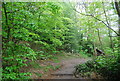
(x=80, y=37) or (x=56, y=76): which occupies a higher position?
(x=80, y=37)

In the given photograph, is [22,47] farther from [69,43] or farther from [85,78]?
[69,43]

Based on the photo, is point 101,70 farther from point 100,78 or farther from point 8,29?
point 8,29

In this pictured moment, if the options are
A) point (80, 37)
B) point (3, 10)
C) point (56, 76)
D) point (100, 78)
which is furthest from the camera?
point (80, 37)

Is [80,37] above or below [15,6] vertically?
below

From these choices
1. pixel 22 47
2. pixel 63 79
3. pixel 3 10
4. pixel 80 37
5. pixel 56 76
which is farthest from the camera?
pixel 80 37

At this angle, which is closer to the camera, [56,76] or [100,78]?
[100,78]

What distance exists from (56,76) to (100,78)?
1646mm

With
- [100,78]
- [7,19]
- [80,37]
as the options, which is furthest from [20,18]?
[80,37]

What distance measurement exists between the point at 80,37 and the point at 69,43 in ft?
8.80

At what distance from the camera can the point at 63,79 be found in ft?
11.6

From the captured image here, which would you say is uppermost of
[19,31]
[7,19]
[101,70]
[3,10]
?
[3,10]

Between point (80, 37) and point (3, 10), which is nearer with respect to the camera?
point (3, 10)

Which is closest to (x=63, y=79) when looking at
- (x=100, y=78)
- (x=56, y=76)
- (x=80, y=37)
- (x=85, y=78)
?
(x=56, y=76)

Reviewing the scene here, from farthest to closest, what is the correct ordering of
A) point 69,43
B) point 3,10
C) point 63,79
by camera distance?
1. point 69,43
2. point 63,79
3. point 3,10
